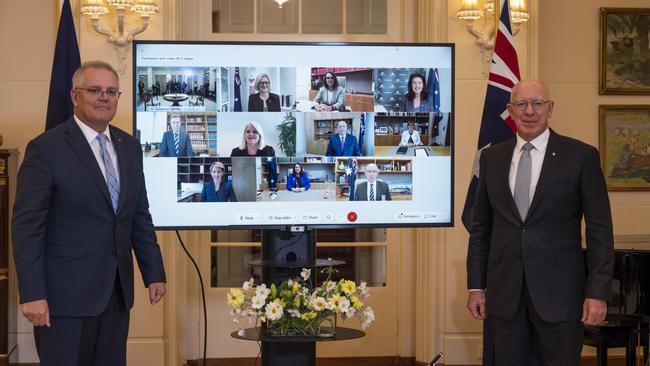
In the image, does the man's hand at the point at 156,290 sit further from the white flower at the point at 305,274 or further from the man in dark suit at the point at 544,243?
the man in dark suit at the point at 544,243

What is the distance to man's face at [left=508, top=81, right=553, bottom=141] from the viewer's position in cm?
376

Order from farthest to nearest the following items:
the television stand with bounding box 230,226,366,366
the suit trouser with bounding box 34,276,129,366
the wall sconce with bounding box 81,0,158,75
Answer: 1. the wall sconce with bounding box 81,0,158,75
2. the television stand with bounding box 230,226,366,366
3. the suit trouser with bounding box 34,276,129,366

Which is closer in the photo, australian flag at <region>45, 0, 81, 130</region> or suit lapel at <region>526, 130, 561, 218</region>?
suit lapel at <region>526, 130, 561, 218</region>

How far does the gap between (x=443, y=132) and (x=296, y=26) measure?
6.83 feet

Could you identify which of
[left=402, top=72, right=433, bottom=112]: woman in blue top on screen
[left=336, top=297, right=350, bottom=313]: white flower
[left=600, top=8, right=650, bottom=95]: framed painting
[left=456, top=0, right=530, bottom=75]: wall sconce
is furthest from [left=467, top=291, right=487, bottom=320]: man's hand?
[left=600, top=8, right=650, bottom=95]: framed painting

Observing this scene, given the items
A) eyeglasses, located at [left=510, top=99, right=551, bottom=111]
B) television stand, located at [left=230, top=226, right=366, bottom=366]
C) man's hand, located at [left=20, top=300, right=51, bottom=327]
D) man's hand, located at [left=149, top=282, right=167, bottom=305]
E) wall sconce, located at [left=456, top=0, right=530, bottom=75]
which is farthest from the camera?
wall sconce, located at [left=456, top=0, right=530, bottom=75]

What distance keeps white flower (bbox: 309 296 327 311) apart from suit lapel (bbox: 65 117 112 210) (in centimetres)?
99

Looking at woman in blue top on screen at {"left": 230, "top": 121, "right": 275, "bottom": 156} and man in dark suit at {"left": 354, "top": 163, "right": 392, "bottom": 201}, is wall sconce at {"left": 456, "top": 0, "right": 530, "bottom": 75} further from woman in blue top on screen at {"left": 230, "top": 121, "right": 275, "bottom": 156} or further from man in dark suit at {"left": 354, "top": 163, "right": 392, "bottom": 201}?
woman in blue top on screen at {"left": 230, "top": 121, "right": 275, "bottom": 156}

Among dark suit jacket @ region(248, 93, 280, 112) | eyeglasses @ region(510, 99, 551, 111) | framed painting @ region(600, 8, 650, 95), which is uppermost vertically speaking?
framed painting @ region(600, 8, 650, 95)

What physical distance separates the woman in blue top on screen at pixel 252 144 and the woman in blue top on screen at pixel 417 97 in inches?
29.1

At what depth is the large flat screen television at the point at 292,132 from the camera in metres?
4.65

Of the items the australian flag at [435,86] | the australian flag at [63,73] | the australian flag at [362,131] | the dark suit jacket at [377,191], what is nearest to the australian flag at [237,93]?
the australian flag at [362,131]

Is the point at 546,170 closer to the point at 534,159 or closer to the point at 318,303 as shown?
the point at 534,159

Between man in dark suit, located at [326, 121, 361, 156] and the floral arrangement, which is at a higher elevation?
man in dark suit, located at [326, 121, 361, 156]
